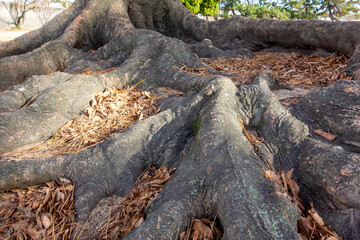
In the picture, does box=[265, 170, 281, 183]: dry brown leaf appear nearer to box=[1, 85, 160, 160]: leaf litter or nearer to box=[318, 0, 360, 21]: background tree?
box=[1, 85, 160, 160]: leaf litter

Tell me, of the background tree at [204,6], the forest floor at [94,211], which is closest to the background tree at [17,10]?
the background tree at [204,6]

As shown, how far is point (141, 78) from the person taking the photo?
10.4ft

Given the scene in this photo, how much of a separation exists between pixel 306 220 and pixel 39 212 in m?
1.88

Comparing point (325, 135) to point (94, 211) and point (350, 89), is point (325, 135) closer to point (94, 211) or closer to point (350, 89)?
point (350, 89)

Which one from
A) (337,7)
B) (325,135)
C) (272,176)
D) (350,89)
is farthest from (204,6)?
(272,176)

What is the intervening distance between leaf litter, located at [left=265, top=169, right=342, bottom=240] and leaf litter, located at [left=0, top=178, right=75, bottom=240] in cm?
150

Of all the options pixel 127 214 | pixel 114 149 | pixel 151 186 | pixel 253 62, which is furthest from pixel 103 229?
pixel 253 62

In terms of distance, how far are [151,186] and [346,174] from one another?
4.31ft

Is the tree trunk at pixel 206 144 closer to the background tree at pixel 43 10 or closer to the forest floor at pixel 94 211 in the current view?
the forest floor at pixel 94 211

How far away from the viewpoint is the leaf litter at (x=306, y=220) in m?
1.27

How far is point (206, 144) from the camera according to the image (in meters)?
1.61

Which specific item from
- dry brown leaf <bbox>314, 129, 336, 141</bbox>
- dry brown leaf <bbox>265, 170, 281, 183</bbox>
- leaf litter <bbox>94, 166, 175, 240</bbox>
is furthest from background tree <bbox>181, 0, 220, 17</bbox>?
dry brown leaf <bbox>265, 170, 281, 183</bbox>

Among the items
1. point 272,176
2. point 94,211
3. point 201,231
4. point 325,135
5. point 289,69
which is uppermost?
point 289,69

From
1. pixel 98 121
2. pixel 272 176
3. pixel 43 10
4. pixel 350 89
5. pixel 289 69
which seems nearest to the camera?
pixel 272 176
